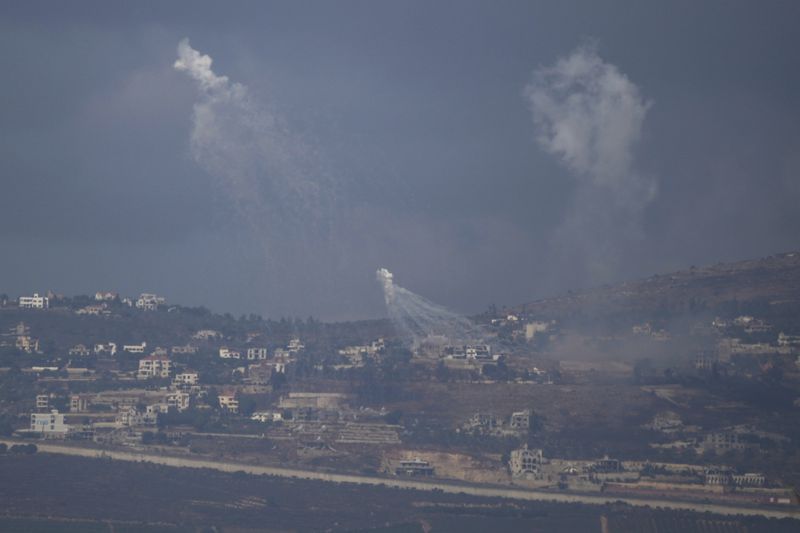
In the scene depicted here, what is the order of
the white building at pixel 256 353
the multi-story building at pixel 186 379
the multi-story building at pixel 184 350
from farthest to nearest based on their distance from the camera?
the multi-story building at pixel 184 350, the white building at pixel 256 353, the multi-story building at pixel 186 379

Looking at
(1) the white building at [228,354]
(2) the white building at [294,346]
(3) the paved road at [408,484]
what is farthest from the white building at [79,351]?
(3) the paved road at [408,484]

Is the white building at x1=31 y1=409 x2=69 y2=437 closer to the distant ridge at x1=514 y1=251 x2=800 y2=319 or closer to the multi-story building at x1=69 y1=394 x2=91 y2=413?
the multi-story building at x1=69 y1=394 x2=91 y2=413

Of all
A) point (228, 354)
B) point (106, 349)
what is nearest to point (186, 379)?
point (228, 354)

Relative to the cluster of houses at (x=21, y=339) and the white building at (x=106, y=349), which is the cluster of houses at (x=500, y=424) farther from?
the cluster of houses at (x=21, y=339)

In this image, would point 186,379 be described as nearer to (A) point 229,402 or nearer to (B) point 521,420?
(A) point 229,402

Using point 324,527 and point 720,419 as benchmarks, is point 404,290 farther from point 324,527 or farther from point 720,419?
point 324,527

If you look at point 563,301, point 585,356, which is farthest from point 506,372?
point 563,301

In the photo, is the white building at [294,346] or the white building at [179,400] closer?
the white building at [179,400]
